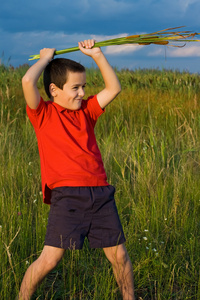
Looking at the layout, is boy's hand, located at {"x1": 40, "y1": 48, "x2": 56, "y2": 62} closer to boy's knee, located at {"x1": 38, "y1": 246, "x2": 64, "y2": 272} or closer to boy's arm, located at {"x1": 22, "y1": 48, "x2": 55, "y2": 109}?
boy's arm, located at {"x1": 22, "y1": 48, "x2": 55, "y2": 109}

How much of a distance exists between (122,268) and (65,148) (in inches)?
30.6

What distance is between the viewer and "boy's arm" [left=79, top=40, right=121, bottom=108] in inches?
92.5

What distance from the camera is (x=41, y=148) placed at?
2.35m

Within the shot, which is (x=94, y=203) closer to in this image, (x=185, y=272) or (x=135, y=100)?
(x=185, y=272)

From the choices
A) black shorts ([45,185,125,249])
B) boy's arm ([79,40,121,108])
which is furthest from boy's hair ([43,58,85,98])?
black shorts ([45,185,125,249])

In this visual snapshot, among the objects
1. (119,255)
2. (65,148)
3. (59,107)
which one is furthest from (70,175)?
(119,255)

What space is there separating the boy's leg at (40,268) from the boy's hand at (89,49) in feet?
3.85

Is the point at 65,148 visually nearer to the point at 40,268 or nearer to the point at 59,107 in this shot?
the point at 59,107

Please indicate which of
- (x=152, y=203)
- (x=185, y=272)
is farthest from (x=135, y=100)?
(x=185, y=272)

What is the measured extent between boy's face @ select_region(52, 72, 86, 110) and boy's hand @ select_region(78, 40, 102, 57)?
0.42 ft

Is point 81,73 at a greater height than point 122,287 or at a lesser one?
greater

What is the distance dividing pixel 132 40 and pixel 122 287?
1495 millimetres

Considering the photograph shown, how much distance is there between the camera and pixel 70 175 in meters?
2.20

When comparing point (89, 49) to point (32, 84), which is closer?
point (32, 84)
